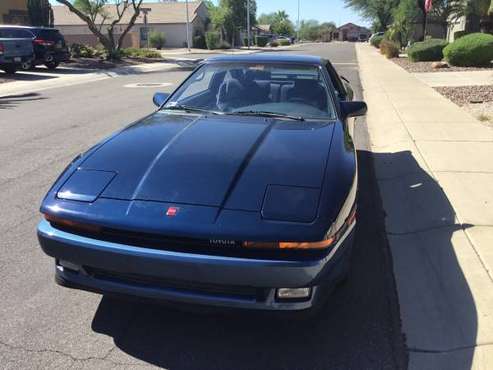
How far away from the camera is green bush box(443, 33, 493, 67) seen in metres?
21.0

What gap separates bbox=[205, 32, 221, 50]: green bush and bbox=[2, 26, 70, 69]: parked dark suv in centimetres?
3357

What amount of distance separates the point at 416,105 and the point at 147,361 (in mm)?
10329

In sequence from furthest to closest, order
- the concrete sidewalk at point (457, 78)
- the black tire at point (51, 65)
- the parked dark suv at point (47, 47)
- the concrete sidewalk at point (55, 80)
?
the black tire at point (51, 65) < the parked dark suv at point (47, 47) < the concrete sidewalk at point (55, 80) < the concrete sidewalk at point (457, 78)

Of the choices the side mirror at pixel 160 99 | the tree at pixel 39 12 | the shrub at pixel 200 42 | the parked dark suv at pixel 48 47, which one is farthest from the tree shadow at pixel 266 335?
the shrub at pixel 200 42

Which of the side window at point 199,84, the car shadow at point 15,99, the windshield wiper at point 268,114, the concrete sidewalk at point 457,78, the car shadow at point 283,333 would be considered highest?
the side window at point 199,84

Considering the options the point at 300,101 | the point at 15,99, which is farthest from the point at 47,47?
the point at 300,101

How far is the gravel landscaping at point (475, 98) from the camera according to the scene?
33.8ft

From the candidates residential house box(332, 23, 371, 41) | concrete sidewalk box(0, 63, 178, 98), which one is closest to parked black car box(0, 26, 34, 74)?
concrete sidewalk box(0, 63, 178, 98)

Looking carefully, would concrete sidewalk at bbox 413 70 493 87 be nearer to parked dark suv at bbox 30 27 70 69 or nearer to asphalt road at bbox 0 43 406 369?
asphalt road at bbox 0 43 406 369

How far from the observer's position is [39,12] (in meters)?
32.8

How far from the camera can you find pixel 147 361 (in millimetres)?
2836

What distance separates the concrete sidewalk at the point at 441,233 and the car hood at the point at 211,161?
120 centimetres

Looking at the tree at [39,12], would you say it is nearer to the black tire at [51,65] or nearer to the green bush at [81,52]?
the green bush at [81,52]

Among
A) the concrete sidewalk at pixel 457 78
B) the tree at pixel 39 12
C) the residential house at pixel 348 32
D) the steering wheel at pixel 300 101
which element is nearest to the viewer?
the steering wheel at pixel 300 101
